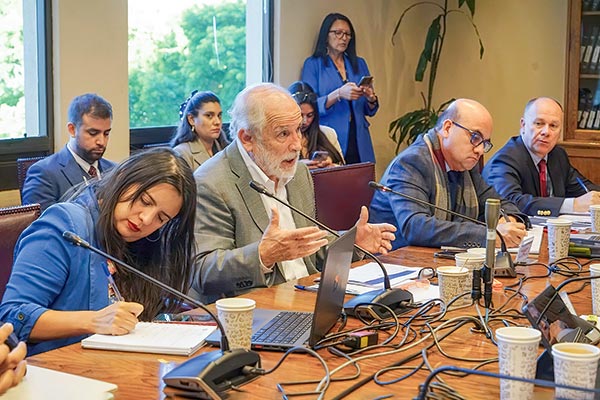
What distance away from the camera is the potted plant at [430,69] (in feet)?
21.7

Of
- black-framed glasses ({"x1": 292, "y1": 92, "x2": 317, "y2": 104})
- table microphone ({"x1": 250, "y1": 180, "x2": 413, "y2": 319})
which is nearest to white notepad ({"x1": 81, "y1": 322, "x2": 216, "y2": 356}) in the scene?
table microphone ({"x1": 250, "y1": 180, "x2": 413, "y2": 319})

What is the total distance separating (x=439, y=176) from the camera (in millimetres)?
3383

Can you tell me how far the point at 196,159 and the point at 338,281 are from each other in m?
2.81

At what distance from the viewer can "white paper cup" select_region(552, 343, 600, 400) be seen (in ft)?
4.41

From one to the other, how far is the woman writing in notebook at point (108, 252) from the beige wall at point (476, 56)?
443 cm

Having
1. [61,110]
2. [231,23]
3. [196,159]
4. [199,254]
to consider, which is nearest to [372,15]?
[231,23]

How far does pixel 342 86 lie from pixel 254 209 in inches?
123

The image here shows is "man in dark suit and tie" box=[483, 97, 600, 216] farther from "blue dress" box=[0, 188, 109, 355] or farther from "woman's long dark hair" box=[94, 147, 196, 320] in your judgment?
"blue dress" box=[0, 188, 109, 355]

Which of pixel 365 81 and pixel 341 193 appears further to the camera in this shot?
pixel 365 81

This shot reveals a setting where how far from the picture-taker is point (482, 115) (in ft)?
11.3

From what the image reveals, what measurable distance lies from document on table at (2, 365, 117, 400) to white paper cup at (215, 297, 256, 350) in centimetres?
29

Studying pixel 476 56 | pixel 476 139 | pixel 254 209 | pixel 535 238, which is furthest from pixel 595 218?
pixel 476 56

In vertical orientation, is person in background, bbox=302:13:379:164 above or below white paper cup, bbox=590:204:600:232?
above

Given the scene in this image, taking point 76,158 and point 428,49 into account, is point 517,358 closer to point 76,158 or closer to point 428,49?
point 76,158
